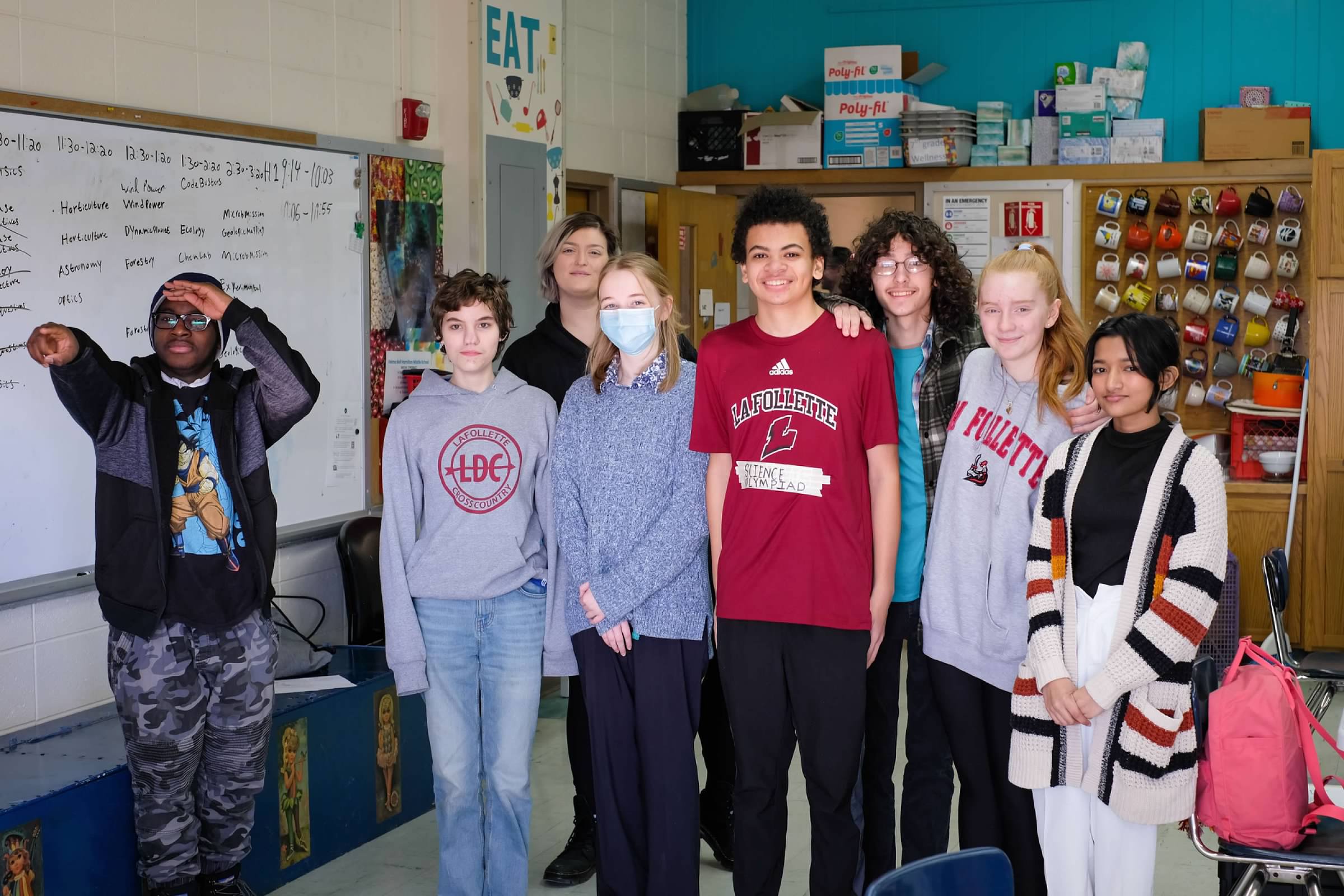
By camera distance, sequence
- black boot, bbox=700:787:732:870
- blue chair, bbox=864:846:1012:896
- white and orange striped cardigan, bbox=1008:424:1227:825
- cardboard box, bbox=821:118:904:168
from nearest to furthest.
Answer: blue chair, bbox=864:846:1012:896
white and orange striped cardigan, bbox=1008:424:1227:825
black boot, bbox=700:787:732:870
cardboard box, bbox=821:118:904:168

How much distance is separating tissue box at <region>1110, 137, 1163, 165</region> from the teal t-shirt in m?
4.36

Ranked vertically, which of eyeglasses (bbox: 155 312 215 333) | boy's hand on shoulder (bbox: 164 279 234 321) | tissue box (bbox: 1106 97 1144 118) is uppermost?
tissue box (bbox: 1106 97 1144 118)

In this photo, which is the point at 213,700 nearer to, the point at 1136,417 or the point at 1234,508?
the point at 1136,417

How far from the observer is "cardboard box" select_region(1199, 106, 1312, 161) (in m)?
6.20

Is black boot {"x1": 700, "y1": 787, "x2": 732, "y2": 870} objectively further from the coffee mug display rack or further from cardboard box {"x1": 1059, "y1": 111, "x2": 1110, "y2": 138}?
cardboard box {"x1": 1059, "y1": 111, "x2": 1110, "y2": 138}

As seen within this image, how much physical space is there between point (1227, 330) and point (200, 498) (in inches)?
200

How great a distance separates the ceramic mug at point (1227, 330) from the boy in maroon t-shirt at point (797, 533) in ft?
14.3

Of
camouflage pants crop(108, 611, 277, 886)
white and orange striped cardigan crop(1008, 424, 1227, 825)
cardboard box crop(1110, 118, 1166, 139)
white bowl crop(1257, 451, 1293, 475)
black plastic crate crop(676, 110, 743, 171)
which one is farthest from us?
black plastic crate crop(676, 110, 743, 171)

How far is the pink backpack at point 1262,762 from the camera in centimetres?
234

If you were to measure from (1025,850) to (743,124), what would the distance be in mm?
5137

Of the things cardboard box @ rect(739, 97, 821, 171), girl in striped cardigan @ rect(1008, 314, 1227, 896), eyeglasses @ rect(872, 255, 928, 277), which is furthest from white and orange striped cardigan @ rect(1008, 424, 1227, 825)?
cardboard box @ rect(739, 97, 821, 171)

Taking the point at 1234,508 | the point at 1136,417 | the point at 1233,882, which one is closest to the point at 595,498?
the point at 1136,417

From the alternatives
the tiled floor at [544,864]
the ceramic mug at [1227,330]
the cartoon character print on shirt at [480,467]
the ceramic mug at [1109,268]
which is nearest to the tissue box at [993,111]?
the ceramic mug at [1109,268]

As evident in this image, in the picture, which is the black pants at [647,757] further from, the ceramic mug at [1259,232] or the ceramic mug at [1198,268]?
the ceramic mug at [1259,232]
